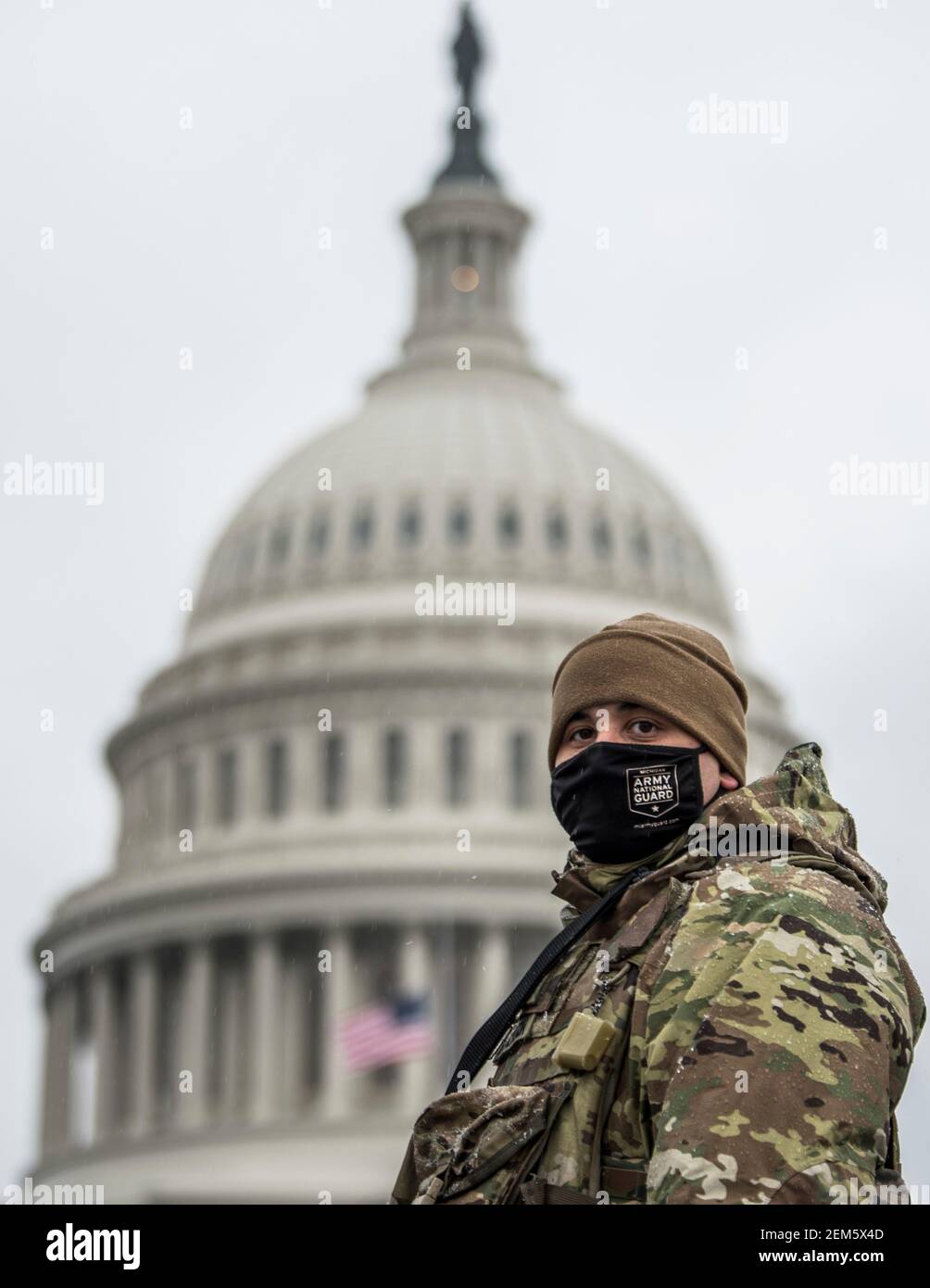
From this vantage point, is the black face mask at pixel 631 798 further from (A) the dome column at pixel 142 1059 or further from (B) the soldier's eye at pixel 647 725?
(A) the dome column at pixel 142 1059

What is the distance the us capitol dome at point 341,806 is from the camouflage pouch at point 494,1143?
7266 cm

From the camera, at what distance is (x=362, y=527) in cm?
9606

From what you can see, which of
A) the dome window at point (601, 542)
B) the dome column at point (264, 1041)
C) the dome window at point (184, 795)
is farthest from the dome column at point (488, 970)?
the dome window at point (601, 542)

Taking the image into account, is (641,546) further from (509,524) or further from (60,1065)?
(60,1065)

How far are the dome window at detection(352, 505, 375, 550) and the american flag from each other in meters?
17.7

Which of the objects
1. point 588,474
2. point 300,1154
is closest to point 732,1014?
point 300,1154

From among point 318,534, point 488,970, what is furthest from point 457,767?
point 318,534

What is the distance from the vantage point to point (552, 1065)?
554 centimetres

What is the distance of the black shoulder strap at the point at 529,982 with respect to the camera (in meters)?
5.81

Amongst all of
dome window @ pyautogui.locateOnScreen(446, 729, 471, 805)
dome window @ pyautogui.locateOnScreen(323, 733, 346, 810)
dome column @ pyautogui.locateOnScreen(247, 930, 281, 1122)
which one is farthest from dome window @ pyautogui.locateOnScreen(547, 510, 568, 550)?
dome column @ pyautogui.locateOnScreen(247, 930, 281, 1122)

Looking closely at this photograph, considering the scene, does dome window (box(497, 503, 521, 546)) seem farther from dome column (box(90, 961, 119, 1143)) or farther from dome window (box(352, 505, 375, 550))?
dome column (box(90, 961, 119, 1143))

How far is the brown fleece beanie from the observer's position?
604 centimetres
